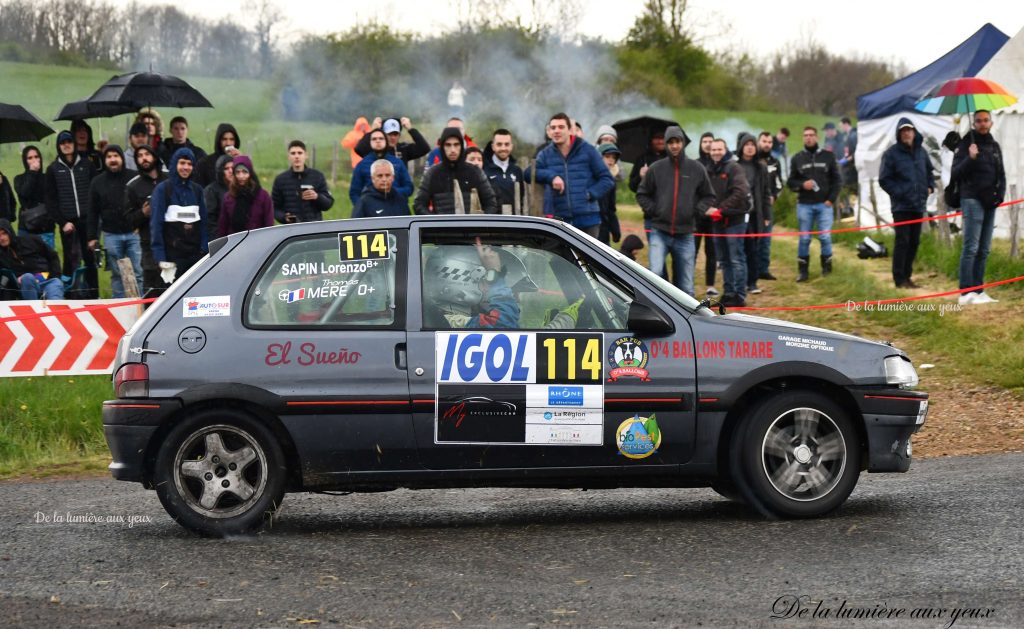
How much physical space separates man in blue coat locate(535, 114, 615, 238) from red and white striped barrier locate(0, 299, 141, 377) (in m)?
4.61

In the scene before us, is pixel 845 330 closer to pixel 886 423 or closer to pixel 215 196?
pixel 215 196

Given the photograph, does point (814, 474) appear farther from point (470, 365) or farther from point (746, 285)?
point (746, 285)

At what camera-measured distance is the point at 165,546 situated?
269 inches

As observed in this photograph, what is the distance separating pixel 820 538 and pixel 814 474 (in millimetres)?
518

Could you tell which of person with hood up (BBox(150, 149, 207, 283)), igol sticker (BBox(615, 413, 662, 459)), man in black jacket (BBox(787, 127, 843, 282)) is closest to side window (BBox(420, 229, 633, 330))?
igol sticker (BBox(615, 413, 662, 459))

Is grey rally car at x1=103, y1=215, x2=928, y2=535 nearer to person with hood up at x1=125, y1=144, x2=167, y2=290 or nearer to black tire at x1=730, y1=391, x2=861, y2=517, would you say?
black tire at x1=730, y1=391, x2=861, y2=517

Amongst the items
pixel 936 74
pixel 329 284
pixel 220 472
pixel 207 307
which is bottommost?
pixel 220 472

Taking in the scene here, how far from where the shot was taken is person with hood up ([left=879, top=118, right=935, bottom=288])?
54.3 feet

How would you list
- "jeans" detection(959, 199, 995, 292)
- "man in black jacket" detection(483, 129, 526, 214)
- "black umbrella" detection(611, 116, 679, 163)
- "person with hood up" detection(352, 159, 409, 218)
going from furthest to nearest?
"black umbrella" detection(611, 116, 679, 163), "jeans" detection(959, 199, 995, 292), "man in black jacket" detection(483, 129, 526, 214), "person with hood up" detection(352, 159, 409, 218)

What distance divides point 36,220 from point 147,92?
6.39ft

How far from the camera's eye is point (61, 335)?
1084 cm

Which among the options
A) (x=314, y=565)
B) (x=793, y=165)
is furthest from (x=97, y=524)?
(x=793, y=165)

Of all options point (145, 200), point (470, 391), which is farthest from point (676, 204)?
point (470, 391)

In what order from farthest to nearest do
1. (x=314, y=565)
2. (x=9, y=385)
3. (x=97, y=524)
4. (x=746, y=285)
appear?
(x=746, y=285) → (x=9, y=385) → (x=97, y=524) → (x=314, y=565)
